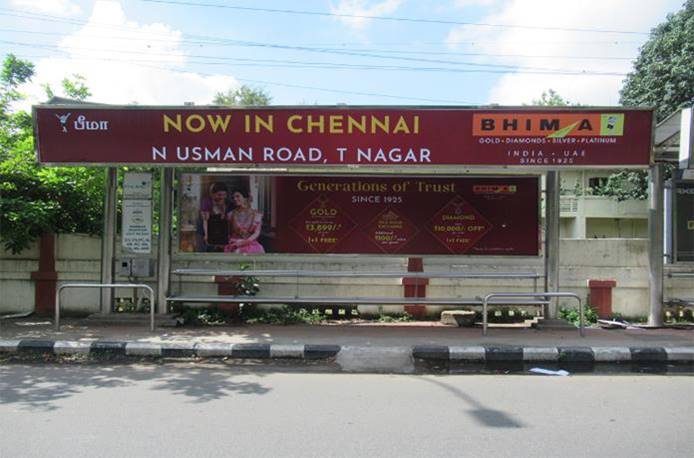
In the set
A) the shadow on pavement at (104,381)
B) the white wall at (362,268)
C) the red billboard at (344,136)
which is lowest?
the shadow on pavement at (104,381)

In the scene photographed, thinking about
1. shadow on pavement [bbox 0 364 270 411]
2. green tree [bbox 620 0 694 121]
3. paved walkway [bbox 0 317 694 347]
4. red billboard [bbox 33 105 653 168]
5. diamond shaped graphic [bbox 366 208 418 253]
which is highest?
green tree [bbox 620 0 694 121]

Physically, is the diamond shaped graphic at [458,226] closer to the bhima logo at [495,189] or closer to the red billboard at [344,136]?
the bhima logo at [495,189]

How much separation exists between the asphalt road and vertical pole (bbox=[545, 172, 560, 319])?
262 centimetres

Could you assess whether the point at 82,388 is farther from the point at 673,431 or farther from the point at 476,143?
the point at 476,143

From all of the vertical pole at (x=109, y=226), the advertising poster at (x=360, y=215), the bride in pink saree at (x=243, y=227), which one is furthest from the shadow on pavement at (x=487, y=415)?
the vertical pole at (x=109, y=226)

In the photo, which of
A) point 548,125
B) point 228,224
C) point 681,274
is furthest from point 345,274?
point 681,274

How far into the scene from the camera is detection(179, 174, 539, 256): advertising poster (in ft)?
31.8

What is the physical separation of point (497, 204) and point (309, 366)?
4.50 meters

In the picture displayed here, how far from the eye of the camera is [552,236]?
929 cm

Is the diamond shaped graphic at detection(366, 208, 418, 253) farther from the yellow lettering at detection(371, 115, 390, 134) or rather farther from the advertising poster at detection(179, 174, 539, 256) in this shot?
the yellow lettering at detection(371, 115, 390, 134)

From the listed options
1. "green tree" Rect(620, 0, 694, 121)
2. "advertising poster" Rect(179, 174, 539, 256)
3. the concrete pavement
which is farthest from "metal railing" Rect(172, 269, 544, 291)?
"green tree" Rect(620, 0, 694, 121)

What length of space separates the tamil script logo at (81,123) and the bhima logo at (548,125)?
5.72m

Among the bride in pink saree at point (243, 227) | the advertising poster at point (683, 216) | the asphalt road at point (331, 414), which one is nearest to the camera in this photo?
the asphalt road at point (331, 414)

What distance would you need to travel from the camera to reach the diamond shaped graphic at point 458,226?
970 centimetres
